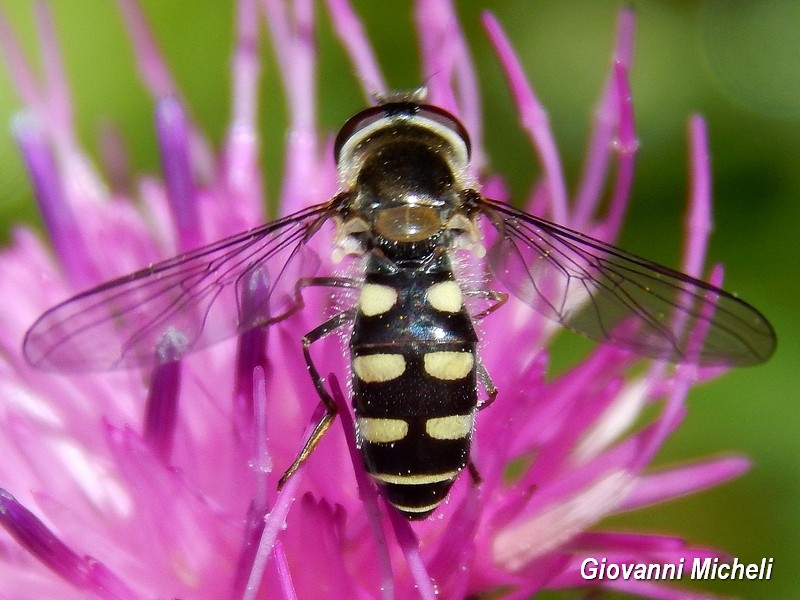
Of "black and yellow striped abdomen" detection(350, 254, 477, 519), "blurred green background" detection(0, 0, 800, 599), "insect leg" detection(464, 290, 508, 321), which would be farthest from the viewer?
"blurred green background" detection(0, 0, 800, 599)

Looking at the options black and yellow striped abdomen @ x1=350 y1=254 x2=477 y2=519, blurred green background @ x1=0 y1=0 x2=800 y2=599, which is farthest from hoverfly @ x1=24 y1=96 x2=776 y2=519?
blurred green background @ x1=0 y1=0 x2=800 y2=599

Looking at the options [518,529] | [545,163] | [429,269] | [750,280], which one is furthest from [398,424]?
[750,280]

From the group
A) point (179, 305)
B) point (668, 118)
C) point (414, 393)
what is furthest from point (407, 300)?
point (668, 118)

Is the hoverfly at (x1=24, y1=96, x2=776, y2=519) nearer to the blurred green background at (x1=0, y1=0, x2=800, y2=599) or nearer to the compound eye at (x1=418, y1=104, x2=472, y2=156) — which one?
the compound eye at (x1=418, y1=104, x2=472, y2=156)

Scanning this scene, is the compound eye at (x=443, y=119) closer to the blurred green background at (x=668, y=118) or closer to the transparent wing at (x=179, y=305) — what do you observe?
the transparent wing at (x=179, y=305)

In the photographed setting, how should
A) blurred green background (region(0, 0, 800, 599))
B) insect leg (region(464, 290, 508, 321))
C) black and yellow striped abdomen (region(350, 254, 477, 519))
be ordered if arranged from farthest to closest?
blurred green background (region(0, 0, 800, 599)) → insect leg (region(464, 290, 508, 321)) → black and yellow striped abdomen (region(350, 254, 477, 519))
